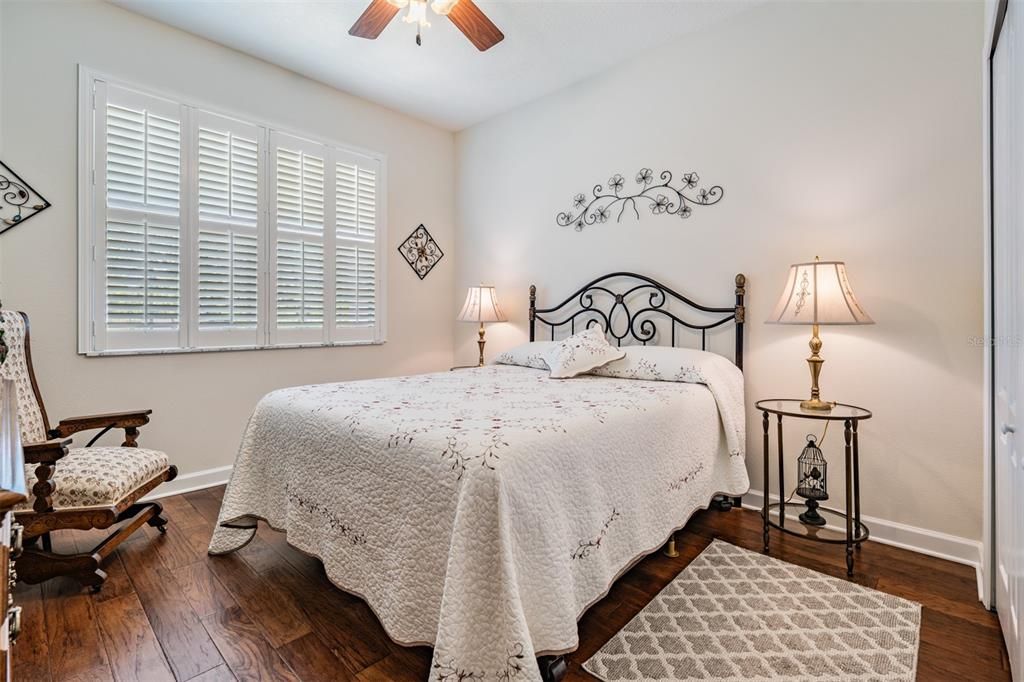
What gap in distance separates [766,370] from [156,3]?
3.84 m

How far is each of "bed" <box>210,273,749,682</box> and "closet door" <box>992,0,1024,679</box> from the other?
952 mm

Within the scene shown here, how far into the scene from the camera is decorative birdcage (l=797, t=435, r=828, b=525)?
2350mm

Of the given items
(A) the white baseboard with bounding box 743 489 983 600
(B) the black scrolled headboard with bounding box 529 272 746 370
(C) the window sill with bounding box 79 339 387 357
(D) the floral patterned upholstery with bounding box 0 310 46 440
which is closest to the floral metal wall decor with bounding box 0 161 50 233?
(D) the floral patterned upholstery with bounding box 0 310 46 440

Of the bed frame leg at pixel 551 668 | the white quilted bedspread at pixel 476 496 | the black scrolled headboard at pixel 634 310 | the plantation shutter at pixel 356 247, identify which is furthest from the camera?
the plantation shutter at pixel 356 247

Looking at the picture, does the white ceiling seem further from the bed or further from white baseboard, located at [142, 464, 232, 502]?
white baseboard, located at [142, 464, 232, 502]

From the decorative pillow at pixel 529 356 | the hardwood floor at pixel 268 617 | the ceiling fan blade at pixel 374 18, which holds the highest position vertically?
the ceiling fan blade at pixel 374 18

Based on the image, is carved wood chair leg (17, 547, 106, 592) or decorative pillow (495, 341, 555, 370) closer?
carved wood chair leg (17, 547, 106, 592)

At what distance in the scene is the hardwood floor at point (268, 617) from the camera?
1469 millimetres

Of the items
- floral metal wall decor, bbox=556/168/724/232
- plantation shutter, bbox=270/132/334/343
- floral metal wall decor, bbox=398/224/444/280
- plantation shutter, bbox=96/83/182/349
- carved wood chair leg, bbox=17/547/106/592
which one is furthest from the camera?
floral metal wall decor, bbox=398/224/444/280

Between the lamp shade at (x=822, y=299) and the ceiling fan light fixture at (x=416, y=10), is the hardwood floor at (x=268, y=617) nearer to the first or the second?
the lamp shade at (x=822, y=299)

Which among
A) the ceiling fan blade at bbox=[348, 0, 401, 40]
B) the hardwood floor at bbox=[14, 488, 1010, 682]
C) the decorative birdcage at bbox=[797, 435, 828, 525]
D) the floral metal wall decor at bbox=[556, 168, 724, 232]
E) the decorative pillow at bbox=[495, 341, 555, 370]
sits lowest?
the hardwood floor at bbox=[14, 488, 1010, 682]

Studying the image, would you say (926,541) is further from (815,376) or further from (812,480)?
(815,376)

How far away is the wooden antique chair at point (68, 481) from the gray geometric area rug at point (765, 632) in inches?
73.8

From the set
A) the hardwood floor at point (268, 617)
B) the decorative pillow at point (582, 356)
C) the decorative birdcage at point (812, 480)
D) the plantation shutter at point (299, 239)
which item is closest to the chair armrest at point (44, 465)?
the hardwood floor at point (268, 617)
